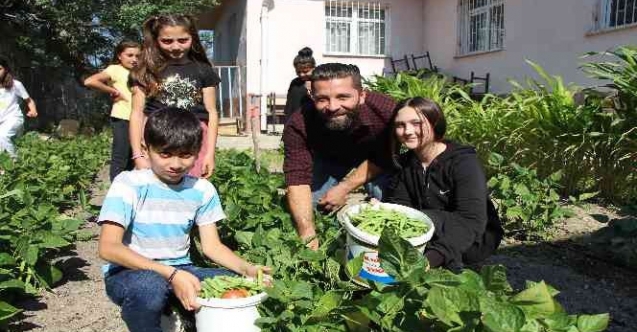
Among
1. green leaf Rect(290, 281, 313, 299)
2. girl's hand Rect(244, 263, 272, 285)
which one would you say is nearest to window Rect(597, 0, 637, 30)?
girl's hand Rect(244, 263, 272, 285)

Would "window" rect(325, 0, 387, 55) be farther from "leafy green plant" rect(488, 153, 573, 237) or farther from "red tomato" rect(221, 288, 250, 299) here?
"red tomato" rect(221, 288, 250, 299)

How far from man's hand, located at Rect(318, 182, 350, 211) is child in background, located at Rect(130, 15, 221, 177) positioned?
0.66 meters

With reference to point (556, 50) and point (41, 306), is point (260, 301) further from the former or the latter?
point (556, 50)

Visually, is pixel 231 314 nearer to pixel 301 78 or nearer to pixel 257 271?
pixel 257 271

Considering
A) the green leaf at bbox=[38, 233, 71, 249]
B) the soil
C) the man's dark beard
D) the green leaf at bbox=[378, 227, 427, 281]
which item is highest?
the man's dark beard

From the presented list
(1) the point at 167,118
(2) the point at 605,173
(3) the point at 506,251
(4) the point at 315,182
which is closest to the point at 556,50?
(2) the point at 605,173

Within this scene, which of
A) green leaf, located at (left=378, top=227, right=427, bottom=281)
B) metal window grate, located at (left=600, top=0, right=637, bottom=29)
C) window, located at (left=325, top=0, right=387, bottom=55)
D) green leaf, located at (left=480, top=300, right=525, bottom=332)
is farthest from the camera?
window, located at (left=325, top=0, right=387, bottom=55)

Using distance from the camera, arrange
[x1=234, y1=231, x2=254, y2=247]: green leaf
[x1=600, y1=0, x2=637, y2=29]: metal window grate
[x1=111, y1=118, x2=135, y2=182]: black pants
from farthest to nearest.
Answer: [x1=600, y1=0, x2=637, y2=29]: metal window grate → [x1=111, y1=118, x2=135, y2=182]: black pants → [x1=234, y1=231, x2=254, y2=247]: green leaf

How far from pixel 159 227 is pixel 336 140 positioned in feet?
4.23

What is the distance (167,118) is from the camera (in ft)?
7.07

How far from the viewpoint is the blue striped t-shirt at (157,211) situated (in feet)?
7.00

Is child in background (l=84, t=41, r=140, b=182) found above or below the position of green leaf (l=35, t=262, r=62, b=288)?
above

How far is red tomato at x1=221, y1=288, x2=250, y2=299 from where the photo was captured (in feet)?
6.62

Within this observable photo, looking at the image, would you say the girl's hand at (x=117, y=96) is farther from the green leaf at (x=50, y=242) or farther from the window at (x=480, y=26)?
the window at (x=480, y=26)
